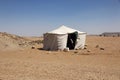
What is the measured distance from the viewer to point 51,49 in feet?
76.9

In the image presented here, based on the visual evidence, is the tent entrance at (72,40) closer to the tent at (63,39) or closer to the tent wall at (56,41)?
the tent at (63,39)

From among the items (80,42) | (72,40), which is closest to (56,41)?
(72,40)

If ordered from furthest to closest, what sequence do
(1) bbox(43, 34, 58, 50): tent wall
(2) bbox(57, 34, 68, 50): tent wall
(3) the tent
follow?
(1) bbox(43, 34, 58, 50): tent wall < (3) the tent < (2) bbox(57, 34, 68, 50): tent wall

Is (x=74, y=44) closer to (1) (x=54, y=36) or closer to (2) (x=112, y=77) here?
(1) (x=54, y=36)

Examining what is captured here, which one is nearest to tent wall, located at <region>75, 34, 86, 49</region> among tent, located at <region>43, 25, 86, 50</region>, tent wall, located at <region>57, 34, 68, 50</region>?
tent, located at <region>43, 25, 86, 50</region>

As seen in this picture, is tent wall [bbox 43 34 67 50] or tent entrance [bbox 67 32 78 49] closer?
tent wall [bbox 43 34 67 50]

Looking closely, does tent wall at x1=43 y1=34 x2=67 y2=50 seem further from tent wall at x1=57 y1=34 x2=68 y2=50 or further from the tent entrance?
the tent entrance

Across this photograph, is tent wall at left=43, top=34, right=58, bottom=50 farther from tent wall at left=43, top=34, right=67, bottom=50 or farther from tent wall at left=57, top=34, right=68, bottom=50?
tent wall at left=57, top=34, right=68, bottom=50

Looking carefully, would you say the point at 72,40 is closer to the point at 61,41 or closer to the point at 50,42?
the point at 61,41

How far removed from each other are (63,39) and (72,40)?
1.31 metres

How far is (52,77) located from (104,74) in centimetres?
225

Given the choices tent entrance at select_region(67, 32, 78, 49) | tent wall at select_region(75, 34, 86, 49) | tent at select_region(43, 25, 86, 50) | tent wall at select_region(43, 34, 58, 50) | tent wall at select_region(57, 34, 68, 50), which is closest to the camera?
tent wall at select_region(57, 34, 68, 50)

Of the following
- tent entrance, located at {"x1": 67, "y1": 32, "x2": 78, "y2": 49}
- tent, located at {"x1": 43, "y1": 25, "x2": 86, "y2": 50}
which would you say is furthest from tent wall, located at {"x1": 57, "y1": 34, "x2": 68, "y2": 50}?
tent entrance, located at {"x1": 67, "y1": 32, "x2": 78, "y2": 49}

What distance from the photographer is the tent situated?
2314 centimetres
